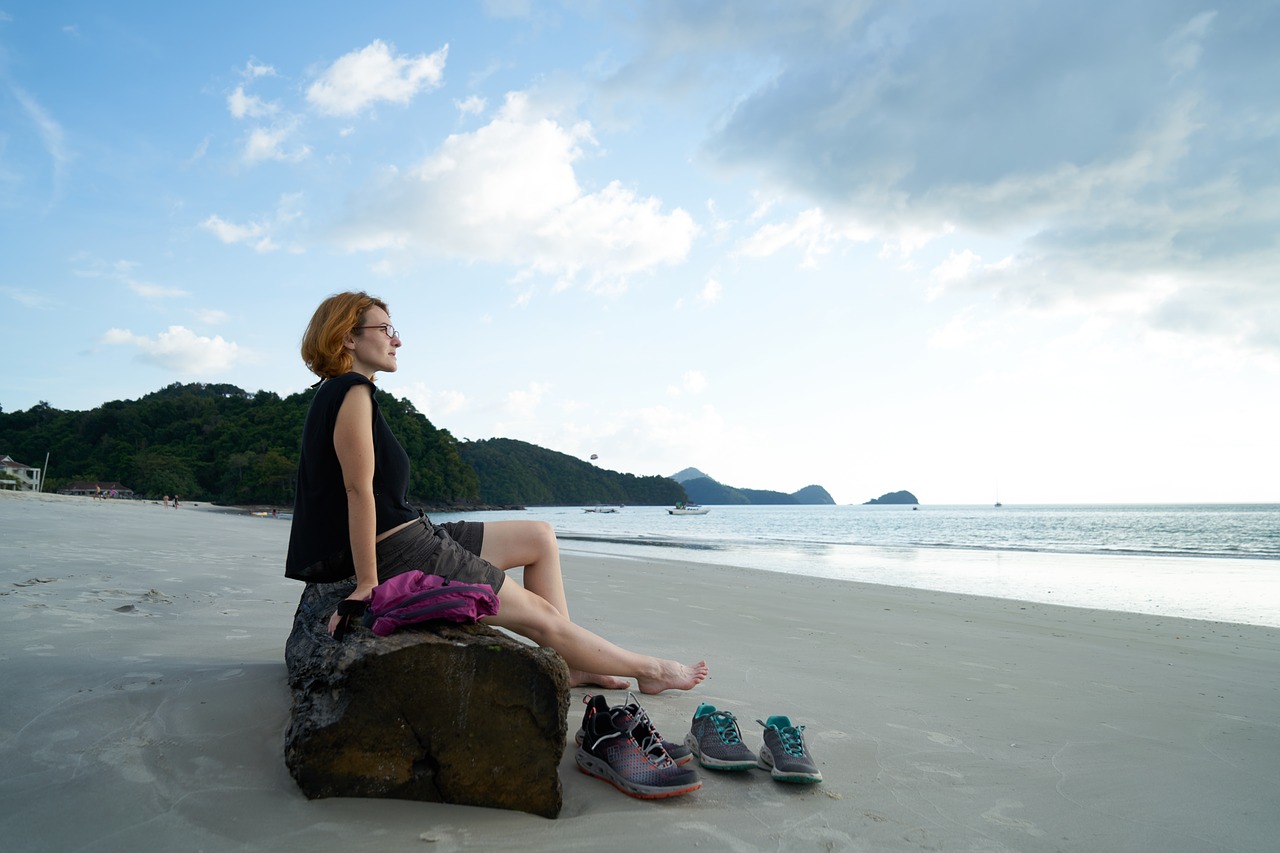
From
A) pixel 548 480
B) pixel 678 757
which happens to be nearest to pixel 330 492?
pixel 678 757

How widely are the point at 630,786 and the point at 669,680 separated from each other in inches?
42.5

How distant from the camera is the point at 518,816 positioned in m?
2.06

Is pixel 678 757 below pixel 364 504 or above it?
below

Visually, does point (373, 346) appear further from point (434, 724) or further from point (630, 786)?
point (630, 786)

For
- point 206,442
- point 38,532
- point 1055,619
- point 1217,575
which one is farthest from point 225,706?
point 206,442

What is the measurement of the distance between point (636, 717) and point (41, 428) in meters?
103

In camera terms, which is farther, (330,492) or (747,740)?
(747,740)

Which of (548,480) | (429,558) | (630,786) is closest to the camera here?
(630,786)

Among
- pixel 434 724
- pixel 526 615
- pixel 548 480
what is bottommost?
pixel 434 724

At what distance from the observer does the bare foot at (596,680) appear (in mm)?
3329

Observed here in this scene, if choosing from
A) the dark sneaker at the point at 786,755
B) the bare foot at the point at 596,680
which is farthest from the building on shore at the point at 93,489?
the dark sneaker at the point at 786,755

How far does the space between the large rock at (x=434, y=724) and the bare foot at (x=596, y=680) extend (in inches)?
46.8

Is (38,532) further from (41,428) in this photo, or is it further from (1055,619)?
(41,428)

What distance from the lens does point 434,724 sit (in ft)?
6.81
